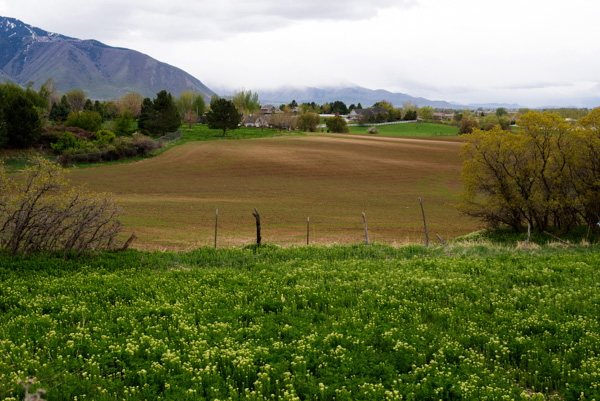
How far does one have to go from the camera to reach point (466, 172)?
2758 cm

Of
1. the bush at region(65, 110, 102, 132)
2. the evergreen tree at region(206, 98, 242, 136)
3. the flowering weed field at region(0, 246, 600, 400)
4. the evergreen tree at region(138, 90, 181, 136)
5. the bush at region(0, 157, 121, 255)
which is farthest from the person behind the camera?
the evergreen tree at region(206, 98, 242, 136)

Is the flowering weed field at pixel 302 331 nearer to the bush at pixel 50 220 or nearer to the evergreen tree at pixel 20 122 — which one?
the bush at pixel 50 220

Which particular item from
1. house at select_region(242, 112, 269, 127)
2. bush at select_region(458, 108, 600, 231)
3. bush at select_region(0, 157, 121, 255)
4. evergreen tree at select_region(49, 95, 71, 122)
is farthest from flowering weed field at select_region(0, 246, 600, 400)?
house at select_region(242, 112, 269, 127)

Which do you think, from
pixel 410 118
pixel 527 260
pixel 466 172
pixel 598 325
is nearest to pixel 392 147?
pixel 466 172

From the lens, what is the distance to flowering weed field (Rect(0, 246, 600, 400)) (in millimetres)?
6844

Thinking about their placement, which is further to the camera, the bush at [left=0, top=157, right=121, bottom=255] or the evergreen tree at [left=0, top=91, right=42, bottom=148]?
the evergreen tree at [left=0, top=91, right=42, bottom=148]

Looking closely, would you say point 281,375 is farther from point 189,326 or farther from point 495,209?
point 495,209

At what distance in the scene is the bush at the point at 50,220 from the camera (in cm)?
1377

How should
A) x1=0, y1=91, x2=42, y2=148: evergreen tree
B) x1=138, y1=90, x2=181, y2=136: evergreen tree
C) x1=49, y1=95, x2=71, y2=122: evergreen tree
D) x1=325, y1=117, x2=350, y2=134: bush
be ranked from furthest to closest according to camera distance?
x1=325, y1=117, x2=350, y2=134: bush, x1=49, y1=95, x2=71, y2=122: evergreen tree, x1=138, y1=90, x2=181, y2=136: evergreen tree, x1=0, y1=91, x2=42, y2=148: evergreen tree

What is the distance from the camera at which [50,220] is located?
14016mm

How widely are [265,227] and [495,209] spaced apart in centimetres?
1538

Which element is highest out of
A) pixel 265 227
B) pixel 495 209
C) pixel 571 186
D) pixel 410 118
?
pixel 410 118

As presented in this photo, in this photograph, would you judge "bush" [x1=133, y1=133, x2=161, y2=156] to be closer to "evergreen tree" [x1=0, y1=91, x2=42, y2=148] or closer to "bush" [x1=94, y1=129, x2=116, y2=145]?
"bush" [x1=94, y1=129, x2=116, y2=145]

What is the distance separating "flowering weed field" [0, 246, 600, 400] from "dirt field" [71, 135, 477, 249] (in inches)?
404
